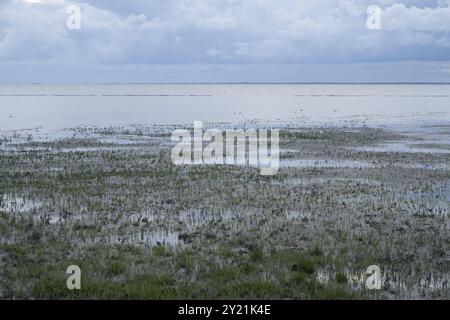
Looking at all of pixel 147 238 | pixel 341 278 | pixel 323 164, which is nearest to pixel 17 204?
pixel 147 238

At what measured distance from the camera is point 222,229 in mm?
16219

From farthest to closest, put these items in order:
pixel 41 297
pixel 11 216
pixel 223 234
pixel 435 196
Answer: pixel 435 196, pixel 11 216, pixel 223 234, pixel 41 297

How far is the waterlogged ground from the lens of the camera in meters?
11.4

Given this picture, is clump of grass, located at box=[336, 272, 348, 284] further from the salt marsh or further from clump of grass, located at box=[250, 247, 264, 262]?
clump of grass, located at box=[250, 247, 264, 262]

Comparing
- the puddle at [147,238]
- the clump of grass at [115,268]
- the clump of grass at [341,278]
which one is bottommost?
the clump of grass at [341,278]

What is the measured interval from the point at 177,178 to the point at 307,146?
18.5 metres

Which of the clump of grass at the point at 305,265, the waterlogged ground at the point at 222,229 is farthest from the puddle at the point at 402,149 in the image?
the clump of grass at the point at 305,265

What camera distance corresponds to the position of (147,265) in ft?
41.2

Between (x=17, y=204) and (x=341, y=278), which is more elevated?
(x=17, y=204)

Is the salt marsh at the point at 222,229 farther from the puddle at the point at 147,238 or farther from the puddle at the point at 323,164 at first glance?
the puddle at the point at 323,164

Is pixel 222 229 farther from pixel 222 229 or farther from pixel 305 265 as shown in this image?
pixel 305 265

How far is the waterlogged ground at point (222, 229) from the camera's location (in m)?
11.4
